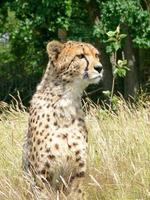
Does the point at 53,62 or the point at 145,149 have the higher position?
the point at 53,62

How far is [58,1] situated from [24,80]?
5531 millimetres

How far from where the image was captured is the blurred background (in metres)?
13.2

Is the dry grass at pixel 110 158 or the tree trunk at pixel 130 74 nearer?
the dry grass at pixel 110 158

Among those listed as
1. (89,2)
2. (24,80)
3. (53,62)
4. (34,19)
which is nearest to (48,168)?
(53,62)

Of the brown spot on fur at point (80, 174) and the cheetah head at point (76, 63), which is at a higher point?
the cheetah head at point (76, 63)

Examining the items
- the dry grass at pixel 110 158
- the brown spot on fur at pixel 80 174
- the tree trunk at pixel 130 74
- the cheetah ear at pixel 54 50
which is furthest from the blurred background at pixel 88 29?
the brown spot on fur at pixel 80 174

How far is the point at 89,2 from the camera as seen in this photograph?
1518cm

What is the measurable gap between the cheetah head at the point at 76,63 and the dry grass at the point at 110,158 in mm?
537

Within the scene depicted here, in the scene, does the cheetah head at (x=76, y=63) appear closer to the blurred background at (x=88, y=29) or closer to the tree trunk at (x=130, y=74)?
the blurred background at (x=88, y=29)

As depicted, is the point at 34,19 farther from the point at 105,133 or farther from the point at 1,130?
the point at 105,133

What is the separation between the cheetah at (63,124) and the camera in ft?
14.0

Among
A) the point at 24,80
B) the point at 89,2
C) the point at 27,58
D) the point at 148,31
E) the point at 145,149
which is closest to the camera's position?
the point at 145,149

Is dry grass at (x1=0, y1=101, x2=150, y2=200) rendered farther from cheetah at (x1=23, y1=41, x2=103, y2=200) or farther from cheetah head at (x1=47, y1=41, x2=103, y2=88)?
cheetah head at (x1=47, y1=41, x2=103, y2=88)

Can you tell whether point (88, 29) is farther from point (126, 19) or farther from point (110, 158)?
point (110, 158)
